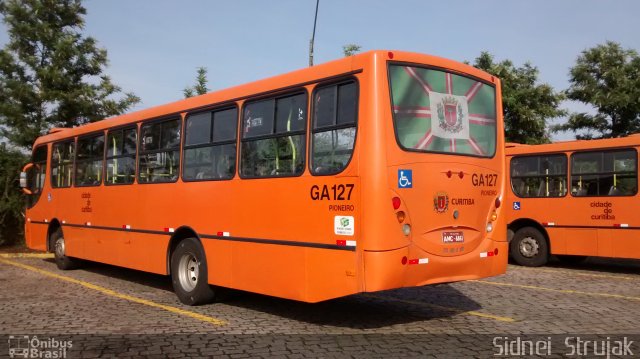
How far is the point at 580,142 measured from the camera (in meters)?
12.7

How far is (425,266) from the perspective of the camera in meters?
6.22

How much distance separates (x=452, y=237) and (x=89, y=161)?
304 inches

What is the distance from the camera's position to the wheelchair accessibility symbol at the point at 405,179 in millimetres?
6078

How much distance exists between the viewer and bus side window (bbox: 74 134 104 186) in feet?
35.5

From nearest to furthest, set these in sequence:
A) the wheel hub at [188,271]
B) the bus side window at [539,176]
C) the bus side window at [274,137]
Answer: the bus side window at [274,137], the wheel hub at [188,271], the bus side window at [539,176]

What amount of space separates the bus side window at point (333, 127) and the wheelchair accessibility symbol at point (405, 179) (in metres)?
0.58

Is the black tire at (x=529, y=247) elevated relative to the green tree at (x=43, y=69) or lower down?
lower down

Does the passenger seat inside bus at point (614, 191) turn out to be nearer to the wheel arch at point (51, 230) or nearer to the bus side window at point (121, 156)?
the bus side window at point (121, 156)

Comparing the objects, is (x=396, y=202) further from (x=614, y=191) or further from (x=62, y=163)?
(x=62, y=163)

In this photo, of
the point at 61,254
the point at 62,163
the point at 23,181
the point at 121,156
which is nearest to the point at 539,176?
the point at 121,156

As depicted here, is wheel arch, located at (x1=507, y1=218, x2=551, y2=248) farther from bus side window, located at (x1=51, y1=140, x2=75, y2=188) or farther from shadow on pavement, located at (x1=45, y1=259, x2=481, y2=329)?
bus side window, located at (x1=51, y1=140, x2=75, y2=188)

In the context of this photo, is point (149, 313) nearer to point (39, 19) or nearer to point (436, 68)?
point (436, 68)

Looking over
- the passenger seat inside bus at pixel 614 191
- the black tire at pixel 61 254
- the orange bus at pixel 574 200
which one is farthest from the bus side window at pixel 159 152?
the passenger seat inside bus at pixel 614 191

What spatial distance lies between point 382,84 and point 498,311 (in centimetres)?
371
